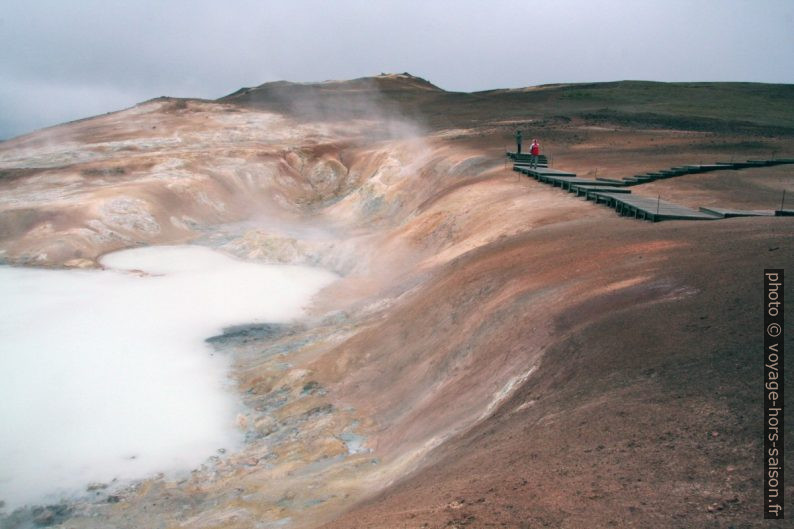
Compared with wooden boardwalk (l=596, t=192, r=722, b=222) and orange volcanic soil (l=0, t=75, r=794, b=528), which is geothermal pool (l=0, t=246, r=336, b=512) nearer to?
orange volcanic soil (l=0, t=75, r=794, b=528)

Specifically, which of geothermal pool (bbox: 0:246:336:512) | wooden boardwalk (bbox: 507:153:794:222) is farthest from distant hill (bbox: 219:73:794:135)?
geothermal pool (bbox: 0:246:336:512)

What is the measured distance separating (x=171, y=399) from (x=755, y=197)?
18621 millimetres

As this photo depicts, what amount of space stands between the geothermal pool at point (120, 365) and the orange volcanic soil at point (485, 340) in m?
1.09

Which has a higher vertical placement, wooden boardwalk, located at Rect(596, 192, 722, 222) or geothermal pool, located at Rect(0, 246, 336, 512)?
wooden boardwalk, located at Rect(596, 192, 722, 222)

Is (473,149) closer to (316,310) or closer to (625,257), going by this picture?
(316,310)

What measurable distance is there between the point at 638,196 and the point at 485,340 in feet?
32.0

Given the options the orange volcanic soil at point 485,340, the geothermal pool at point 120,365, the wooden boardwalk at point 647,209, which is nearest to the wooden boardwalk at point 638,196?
the wooden boardwalk at point 647,209

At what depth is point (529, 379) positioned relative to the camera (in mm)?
9914

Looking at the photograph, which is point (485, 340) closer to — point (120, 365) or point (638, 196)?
point (638, 196)

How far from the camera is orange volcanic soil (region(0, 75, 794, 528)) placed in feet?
20.9

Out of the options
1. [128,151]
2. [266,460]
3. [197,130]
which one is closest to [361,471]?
[266,460]

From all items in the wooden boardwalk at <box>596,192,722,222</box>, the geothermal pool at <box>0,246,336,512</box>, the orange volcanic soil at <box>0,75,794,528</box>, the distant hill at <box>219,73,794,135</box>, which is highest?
the distant hill at <box>219,73,794,135</box>

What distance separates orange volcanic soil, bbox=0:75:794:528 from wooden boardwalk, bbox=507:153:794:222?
52 cm

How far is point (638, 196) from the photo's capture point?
20.1m
